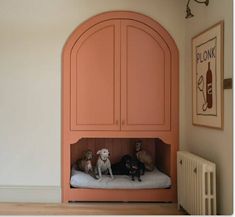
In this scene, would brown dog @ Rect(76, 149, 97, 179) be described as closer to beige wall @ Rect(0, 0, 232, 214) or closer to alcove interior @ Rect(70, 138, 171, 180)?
alcove interior @ Rect(70, 138, 171, 180)

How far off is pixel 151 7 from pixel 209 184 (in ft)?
6.49

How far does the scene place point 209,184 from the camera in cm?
268

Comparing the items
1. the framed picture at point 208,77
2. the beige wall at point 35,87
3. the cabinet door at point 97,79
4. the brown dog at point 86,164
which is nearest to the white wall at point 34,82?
the beige wall at point 35,87

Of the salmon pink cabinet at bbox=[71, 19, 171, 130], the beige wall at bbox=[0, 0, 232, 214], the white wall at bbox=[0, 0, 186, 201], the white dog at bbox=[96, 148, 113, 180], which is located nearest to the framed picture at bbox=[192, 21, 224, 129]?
the beige wall at bbox=[0, 0, 232, 214]

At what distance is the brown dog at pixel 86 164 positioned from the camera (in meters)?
3.76

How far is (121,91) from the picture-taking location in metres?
3.57

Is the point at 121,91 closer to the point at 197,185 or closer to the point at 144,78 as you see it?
the point at 144,78

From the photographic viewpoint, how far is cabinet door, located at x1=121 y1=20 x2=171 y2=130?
3.58 meters

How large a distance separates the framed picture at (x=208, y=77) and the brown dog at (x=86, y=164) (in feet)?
4.13

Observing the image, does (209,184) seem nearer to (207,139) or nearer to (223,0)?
(207,139)

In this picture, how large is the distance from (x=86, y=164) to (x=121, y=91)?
3.04ft

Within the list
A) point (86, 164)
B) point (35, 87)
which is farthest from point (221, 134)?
point (35, 87)

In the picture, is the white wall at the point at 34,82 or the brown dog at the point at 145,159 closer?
the white wall at the point at 34,82

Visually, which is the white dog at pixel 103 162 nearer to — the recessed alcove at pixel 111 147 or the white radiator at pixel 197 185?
the recessed alcove at pixel 111 147
